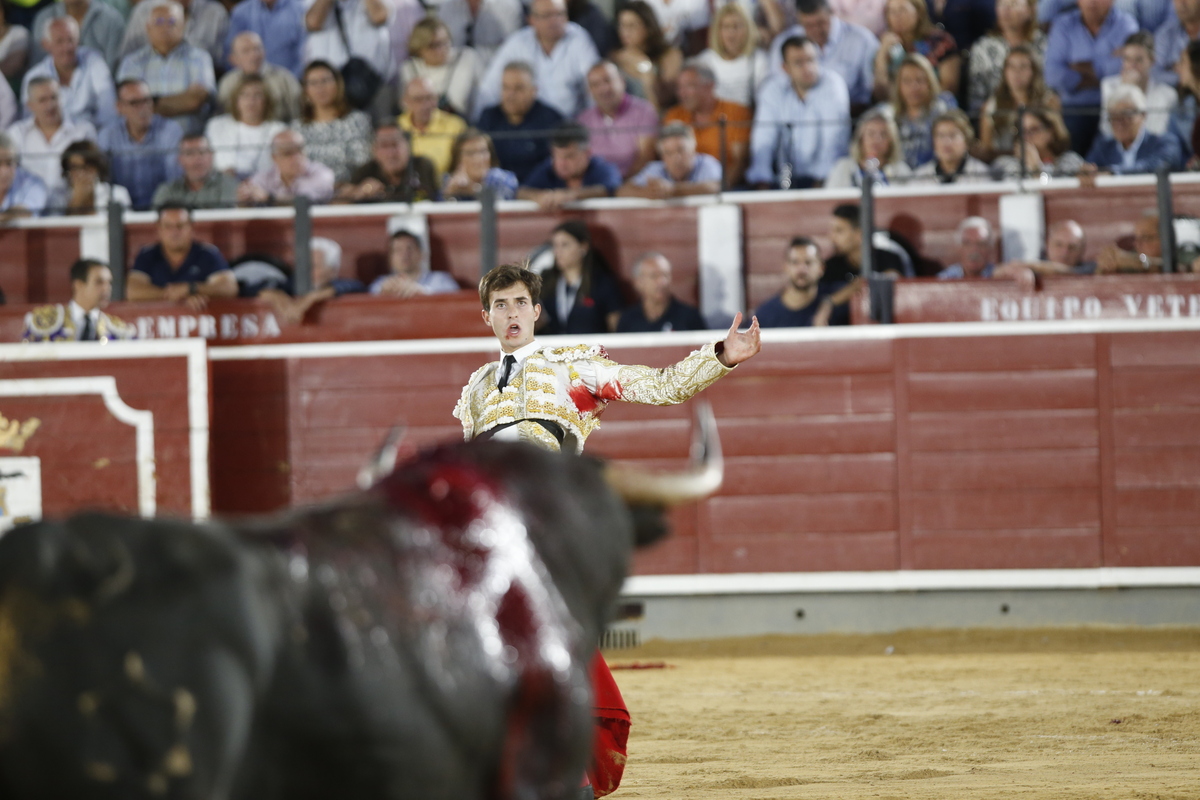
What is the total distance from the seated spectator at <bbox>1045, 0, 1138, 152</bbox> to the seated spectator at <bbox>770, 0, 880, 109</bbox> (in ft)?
3.49

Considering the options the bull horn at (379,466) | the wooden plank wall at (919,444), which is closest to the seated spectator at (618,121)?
the wooden plank wall at (919,444)

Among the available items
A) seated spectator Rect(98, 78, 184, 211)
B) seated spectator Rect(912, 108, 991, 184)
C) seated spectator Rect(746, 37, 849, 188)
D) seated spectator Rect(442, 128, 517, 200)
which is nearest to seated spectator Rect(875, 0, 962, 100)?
seated spectator Rect(746, 37, 849, 188)

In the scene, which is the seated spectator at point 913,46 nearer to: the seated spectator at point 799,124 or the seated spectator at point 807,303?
the seated spectator at point 799,124

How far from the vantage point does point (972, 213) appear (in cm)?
862

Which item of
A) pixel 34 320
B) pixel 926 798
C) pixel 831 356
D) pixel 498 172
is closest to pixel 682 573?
pixel 831 356

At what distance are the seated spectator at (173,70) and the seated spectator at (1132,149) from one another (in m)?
5.36

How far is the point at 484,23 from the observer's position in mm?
9438

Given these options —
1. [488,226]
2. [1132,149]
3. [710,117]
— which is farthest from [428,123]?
[1132,149]

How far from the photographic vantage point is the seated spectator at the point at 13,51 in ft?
32.6

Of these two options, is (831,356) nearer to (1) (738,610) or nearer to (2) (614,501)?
(1) (738,610)

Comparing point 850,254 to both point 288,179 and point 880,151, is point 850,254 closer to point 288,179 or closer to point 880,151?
point 880,151

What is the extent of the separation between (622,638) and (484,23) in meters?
3.95

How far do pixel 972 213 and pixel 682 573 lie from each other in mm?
2676

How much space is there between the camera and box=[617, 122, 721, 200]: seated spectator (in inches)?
332
